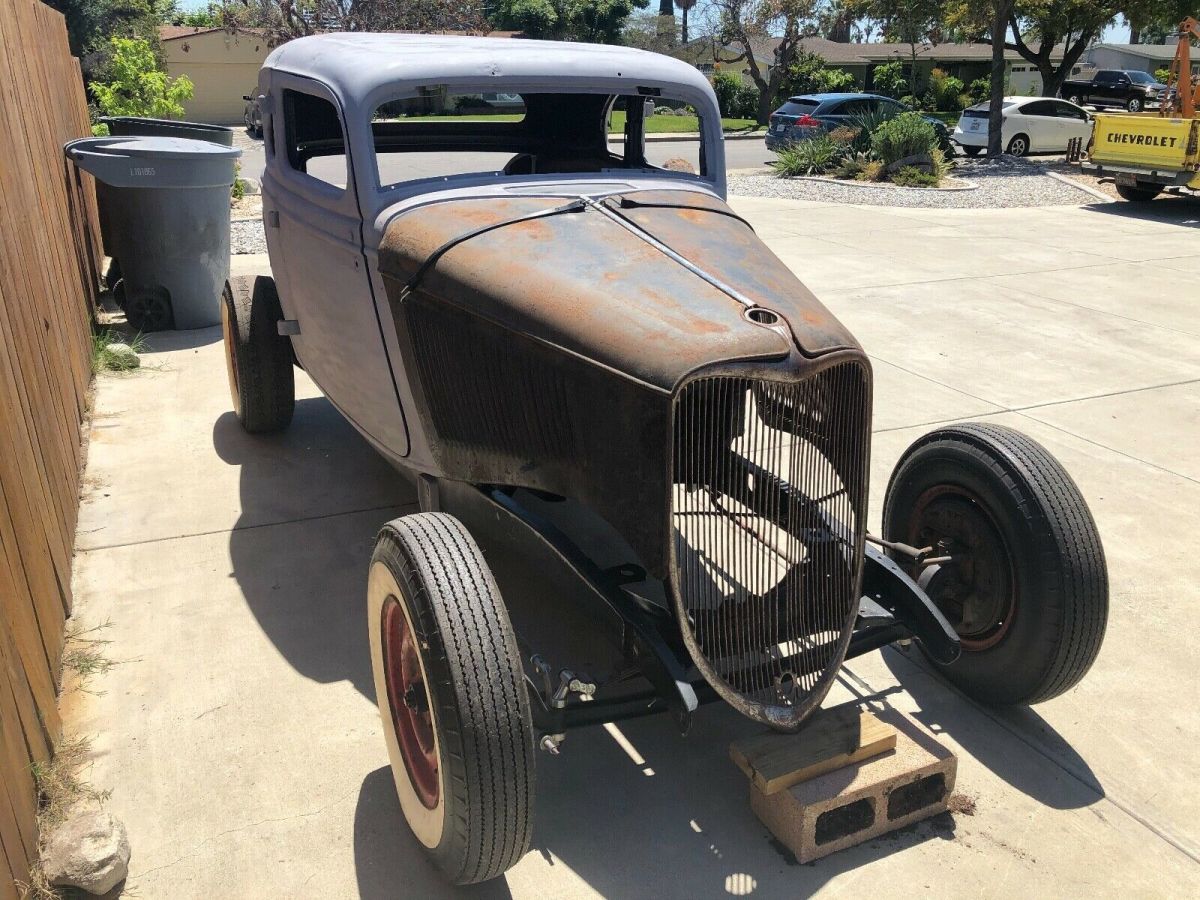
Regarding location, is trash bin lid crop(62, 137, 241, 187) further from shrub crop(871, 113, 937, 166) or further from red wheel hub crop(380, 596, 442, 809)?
shrub crop(871, 113, 937, 166)

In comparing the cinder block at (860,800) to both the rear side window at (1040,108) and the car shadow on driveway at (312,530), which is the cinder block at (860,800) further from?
the rear side window at (1040,108)

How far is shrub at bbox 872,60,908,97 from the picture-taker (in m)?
44.8

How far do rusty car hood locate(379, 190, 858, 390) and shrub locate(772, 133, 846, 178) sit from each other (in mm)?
15076

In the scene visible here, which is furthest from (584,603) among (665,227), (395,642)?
(665,227)

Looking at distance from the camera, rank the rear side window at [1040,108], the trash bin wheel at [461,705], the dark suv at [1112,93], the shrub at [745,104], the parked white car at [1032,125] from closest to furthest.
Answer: the trash bin wheel at [461,705], the parked white car at [1032,125], the rear side window at [1040,108], the dark suv at [1112,93], the shrub at [745,104]

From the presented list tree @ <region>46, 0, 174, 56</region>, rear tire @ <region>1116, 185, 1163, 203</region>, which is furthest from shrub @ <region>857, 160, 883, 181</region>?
tree @ <region>46, 0, 174, 56</region>

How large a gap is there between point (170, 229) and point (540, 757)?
225 inches

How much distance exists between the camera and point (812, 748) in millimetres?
2842

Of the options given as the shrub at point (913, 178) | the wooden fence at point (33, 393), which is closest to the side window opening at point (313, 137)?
the wooden fence at point (33, 393)

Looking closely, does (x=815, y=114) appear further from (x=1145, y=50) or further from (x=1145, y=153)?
(x=1145, y=50)

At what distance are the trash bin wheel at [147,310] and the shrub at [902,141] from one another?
12606mm

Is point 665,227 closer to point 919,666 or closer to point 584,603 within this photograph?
point 584,603

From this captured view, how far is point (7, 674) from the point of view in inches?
102

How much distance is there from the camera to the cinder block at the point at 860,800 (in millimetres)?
2713
